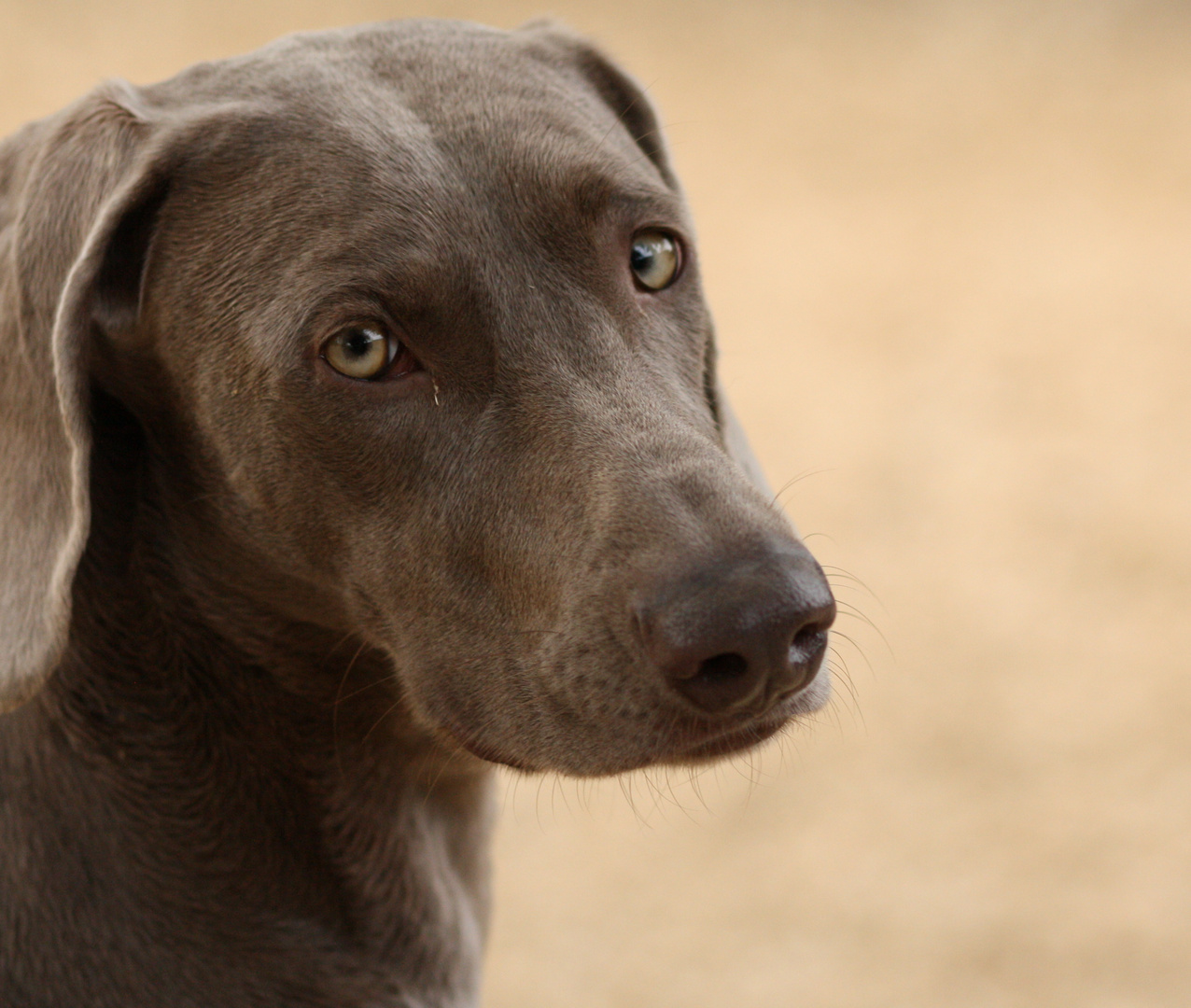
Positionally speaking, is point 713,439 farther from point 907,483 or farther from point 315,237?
point 907,483

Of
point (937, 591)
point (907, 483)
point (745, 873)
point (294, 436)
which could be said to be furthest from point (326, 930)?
point (907, 483)

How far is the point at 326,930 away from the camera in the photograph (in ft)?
7.80

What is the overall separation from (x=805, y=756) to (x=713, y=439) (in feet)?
11.6

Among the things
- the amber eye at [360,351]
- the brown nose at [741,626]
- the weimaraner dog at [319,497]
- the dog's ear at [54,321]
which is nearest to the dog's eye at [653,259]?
the weimaraner dog at [319,497]

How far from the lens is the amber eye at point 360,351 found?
2098 millimetres

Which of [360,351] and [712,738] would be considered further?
[360,351]

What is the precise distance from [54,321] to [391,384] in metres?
0.46

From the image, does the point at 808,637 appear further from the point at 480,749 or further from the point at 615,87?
the point at 615,87

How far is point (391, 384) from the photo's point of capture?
2.11 metres

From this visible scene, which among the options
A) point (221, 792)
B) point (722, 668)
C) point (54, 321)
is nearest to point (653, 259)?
point (722, 668)

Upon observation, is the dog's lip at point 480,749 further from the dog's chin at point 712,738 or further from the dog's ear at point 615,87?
the dog's ear at point 615,87

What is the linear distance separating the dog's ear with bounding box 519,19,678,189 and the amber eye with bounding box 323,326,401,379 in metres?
0.73

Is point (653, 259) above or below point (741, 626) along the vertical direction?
above

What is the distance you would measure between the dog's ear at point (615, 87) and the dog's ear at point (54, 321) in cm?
75
